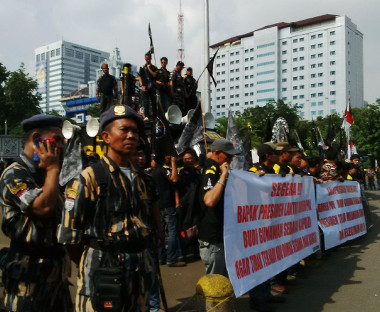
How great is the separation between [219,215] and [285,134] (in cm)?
738

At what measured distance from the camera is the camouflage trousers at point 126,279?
2494 millimetres

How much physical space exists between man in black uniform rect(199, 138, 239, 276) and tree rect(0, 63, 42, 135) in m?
46.4

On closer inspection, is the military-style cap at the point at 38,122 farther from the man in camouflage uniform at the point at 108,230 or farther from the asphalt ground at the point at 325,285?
the asphalt ground at the point at 325,285

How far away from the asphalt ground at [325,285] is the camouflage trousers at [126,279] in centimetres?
269

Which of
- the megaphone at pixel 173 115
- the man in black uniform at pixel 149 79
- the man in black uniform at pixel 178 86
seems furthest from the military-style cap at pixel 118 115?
the man in black uniform at pixel 178 86

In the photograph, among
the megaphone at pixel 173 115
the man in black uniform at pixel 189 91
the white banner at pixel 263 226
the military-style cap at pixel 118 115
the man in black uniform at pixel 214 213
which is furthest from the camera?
the man in black uniform at pixel 189 91

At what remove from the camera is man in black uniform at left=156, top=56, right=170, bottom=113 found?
37.5 feet

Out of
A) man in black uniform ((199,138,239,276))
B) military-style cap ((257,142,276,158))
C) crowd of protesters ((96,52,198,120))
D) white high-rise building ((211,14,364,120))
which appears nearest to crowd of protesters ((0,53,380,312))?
man in black uniform ((199,138,239,276))

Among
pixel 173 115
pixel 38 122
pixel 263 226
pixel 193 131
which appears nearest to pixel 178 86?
pixel 173 115

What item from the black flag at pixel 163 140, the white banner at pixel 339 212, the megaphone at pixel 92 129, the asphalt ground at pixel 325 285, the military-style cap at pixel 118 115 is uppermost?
the megaphone at pixel 92 129

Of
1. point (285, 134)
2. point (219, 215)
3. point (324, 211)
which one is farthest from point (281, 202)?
point (285, 134)

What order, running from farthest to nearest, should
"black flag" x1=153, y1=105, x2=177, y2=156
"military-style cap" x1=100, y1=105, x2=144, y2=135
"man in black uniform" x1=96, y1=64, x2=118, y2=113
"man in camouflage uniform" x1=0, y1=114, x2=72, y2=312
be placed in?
"man in black uniform" x1=96, y1=64, x2=118, y2=113 → "black flag" x1=153, y1=105, x2=177, y2=156 → "military-style cap" x1=100, y1=105, x2=144, y2=135 → "man in camouflage uniform" x1=0, y1=114, x2=72, y2=312

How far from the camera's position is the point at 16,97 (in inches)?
1900

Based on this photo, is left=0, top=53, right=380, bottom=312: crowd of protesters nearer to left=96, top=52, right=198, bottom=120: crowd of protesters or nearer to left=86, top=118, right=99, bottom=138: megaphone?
left=86, top=118, right=99, bottom=138: megaphone
